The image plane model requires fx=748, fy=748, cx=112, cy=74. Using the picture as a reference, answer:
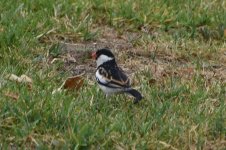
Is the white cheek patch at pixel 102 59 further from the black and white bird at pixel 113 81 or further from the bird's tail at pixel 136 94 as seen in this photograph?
the bird's tail at pixel 136 94

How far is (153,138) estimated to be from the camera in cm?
558

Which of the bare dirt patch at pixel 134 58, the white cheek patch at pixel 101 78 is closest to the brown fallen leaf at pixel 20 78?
the white cheek patch at pixel 101 78

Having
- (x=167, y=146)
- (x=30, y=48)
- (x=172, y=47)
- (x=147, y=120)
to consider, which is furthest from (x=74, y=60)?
(x=167, y=146)

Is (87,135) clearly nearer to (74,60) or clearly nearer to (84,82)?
(84,82)

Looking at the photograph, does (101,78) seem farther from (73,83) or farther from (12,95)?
(12,95)

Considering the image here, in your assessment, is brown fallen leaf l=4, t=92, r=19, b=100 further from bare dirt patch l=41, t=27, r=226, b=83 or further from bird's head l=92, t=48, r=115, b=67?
bare dirt patch l=41, t=27, r=226, b=83

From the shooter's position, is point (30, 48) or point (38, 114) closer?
point (38, 114)

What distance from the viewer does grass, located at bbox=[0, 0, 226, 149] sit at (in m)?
5.55

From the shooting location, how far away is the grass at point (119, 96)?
5547 millimetres

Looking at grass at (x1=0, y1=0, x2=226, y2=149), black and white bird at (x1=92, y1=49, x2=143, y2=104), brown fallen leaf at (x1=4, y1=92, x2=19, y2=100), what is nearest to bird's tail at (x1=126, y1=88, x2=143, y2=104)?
black and white bird at (x1=92, y1=49, x2=143, y2=104)

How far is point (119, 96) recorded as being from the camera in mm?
6703

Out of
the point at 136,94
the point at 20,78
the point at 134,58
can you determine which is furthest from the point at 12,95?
the point at 134,58

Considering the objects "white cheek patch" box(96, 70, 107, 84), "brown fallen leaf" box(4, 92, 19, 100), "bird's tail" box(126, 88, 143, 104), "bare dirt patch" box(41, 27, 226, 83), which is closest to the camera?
"brown fallen leaf" box(4, 92, 19, 100)

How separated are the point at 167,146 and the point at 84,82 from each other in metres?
1.71
